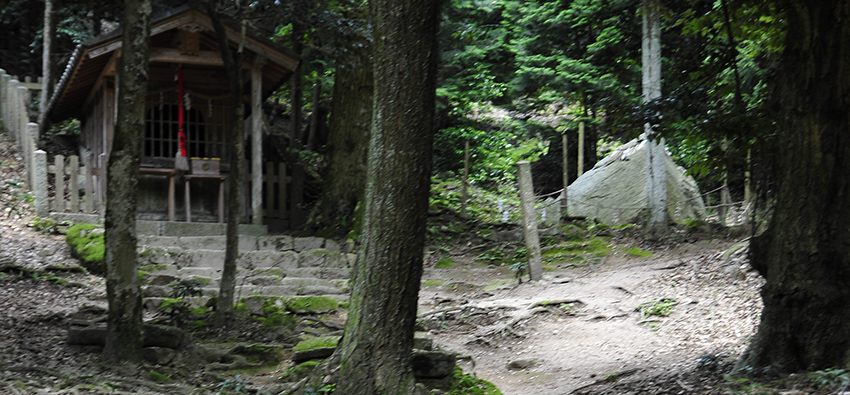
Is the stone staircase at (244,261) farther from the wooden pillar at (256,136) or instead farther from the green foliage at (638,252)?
the green foliage at (638,252)

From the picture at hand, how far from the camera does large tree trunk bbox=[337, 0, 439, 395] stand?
5.41 m

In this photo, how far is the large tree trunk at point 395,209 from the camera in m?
5.41

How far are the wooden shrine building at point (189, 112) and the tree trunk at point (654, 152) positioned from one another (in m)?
7.28

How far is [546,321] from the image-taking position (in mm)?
10531

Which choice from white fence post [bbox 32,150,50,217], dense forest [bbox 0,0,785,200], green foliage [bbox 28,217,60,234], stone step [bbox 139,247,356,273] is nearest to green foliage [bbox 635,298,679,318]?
dense forest [bbox 0,0,785,200]

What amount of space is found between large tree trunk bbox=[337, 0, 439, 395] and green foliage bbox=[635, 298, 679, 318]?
6.05 meters

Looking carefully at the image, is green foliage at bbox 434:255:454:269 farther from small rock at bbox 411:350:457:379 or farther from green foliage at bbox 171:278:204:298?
small rock at bbox 411:350:457:379

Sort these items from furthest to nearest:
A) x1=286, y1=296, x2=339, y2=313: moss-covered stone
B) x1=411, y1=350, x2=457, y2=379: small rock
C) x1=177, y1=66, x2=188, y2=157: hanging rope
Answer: x1=177, y1=66, x2=188, y2=157: hanging rope < x1=286, y1=296, x2=339, y2=313: moss-covered stone < x1=411, y1=350, x2=457, y2=379: small rock

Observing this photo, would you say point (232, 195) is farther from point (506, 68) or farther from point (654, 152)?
point (506, 68)

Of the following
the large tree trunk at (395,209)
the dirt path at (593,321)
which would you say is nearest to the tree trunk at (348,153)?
the dirt path at (593,321)

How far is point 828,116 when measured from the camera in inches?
232

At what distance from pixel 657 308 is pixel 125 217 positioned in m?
7.33

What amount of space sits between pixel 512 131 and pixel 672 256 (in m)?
9.77

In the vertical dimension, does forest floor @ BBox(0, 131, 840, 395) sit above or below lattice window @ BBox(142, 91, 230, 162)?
below
